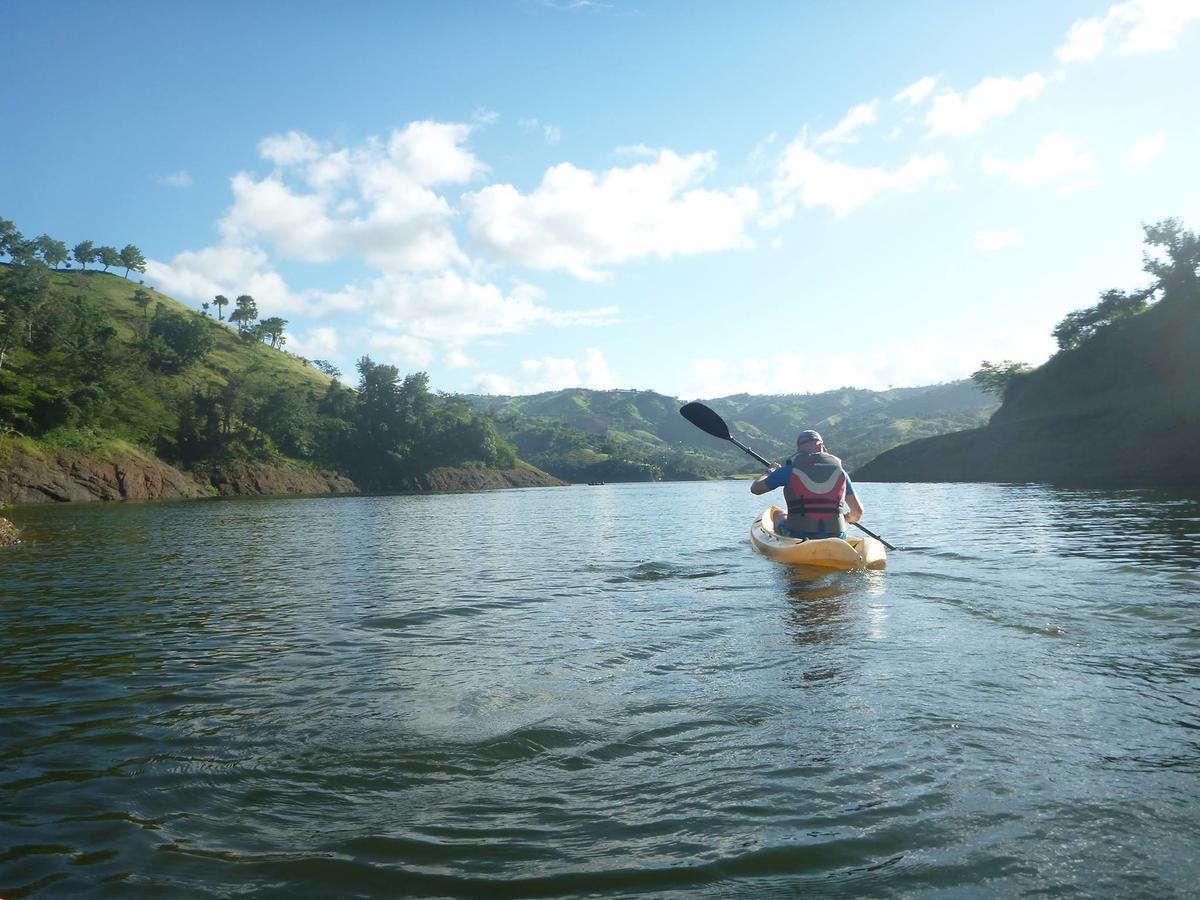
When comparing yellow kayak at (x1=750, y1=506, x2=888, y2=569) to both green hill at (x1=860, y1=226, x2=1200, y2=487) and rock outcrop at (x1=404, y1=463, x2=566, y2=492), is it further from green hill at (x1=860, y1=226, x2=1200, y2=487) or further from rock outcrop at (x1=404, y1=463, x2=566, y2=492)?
rock outcrop at (x1=404, y1=463, x2=566, y2=492)

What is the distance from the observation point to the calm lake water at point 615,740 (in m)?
3.75

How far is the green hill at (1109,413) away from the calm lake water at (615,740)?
160ft

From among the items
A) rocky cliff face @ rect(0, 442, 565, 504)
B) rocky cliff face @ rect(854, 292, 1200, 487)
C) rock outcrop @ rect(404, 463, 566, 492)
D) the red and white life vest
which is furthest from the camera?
rock outcrop @ rect(404, 463, 566, 492)

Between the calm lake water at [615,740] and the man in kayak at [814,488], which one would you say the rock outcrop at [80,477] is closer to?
the calm lake water at [615,740]

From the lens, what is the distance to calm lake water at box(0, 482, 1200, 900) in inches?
148

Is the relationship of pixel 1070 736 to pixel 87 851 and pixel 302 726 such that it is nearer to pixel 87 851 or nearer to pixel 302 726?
pixel 302 726

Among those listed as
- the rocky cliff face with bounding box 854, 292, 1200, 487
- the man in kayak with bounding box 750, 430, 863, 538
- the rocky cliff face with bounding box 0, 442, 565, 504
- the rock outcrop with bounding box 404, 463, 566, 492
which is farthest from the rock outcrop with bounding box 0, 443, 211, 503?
the rocky cliff face with bounding box 854, 292, 1200, 487

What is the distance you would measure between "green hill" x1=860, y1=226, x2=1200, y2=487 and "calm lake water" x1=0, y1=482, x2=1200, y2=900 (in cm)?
4876

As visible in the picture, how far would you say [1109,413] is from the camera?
193 ft

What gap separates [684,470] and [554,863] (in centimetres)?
16014

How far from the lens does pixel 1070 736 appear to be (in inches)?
207

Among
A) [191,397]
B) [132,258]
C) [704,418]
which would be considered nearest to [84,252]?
[132,258]

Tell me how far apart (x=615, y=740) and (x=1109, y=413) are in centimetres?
6803

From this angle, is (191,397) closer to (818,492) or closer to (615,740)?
(818,492)
